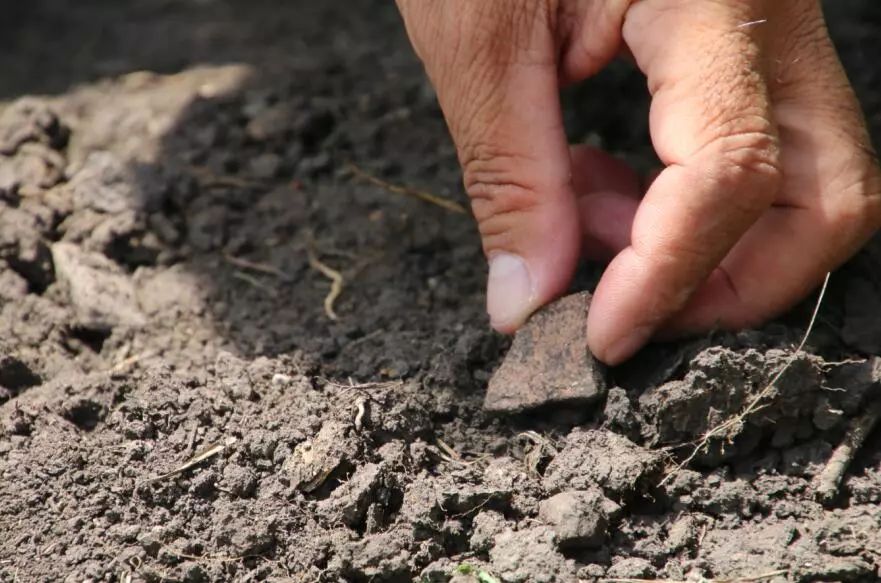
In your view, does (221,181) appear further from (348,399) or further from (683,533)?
(683,533)

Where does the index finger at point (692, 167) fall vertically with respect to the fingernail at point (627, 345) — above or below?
above

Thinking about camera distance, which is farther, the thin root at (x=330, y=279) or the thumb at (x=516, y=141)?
the thin root at (x=330, y=279)

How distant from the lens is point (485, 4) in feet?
7.82

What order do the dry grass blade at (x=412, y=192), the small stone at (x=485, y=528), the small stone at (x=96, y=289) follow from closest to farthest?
the small stone at (x=485, y=528) < the small stone at (x=96, y=289) < the dry grass blade at (x=412, y=192)

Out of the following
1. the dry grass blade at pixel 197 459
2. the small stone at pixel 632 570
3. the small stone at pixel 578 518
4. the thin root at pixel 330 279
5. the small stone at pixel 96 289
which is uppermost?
the small stone at pixel 96 289

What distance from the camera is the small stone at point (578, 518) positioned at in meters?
1.98

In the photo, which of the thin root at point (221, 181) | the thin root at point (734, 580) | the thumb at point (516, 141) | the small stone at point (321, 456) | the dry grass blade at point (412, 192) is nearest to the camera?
the thin root at point (734, 580)

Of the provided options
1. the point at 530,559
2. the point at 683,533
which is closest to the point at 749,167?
the point at 683,533

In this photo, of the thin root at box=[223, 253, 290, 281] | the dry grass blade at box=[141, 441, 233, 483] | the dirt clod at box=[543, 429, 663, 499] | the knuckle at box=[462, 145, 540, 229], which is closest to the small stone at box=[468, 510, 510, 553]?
the dirt clod at box=[543, 429, 663, 499]

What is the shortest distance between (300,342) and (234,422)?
417 mm

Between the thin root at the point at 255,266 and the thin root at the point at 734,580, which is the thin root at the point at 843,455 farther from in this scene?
the thin root at the point at 255,266

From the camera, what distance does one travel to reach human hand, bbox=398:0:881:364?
2.10 meters

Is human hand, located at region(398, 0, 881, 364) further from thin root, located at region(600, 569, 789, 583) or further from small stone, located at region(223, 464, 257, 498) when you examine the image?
small stone, located at region(223, 464, 257, 498)

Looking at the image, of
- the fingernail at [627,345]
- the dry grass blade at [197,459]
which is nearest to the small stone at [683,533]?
the fingernail at [627,345]
